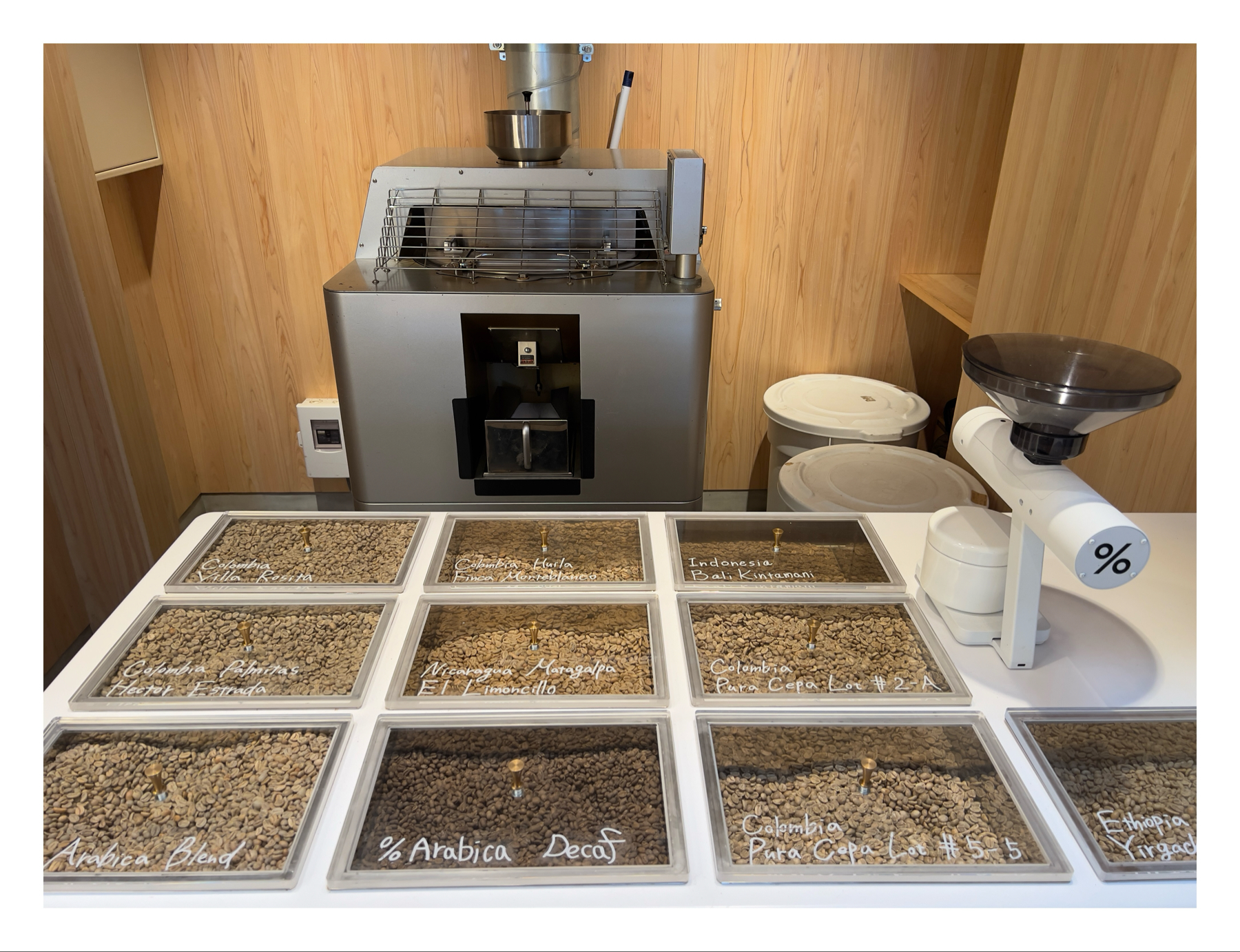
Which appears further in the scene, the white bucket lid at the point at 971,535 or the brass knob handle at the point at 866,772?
the white bucket lid at the point at 971,535

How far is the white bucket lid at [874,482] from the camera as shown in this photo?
1.69 meters

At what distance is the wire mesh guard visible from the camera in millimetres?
1911

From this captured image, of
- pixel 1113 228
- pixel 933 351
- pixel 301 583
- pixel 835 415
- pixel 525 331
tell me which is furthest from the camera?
pixel 933 351

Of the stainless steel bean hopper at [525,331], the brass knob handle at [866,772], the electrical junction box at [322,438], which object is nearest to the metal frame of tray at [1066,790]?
the brass knob handle at [866,772]

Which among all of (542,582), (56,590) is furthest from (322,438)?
(542,582)

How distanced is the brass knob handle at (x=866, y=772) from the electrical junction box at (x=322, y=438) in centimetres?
234

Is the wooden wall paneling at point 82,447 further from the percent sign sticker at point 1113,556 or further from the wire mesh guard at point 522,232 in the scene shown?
the percent sign sticker at point 1113,556

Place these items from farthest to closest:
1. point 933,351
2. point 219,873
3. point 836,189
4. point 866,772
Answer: point 933,351, point 836,189, point 866,772, point 219,873

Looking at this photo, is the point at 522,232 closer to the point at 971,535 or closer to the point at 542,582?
the point at 542,582

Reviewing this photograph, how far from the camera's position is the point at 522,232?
194cm

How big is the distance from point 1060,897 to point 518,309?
58.4 inches

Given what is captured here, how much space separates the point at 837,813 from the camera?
2.46ft

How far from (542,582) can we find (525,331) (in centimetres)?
96

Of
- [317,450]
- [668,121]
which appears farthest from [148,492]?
[668,121]
